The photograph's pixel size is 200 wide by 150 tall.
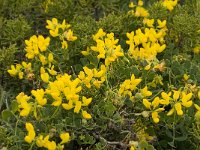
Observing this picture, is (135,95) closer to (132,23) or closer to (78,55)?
(78,55)

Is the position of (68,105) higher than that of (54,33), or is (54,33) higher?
(54,33)

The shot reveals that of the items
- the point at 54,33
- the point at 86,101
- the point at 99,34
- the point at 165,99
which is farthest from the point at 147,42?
the point at 86,101

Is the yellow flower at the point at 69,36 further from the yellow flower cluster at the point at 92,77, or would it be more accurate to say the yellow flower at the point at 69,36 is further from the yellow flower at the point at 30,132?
the yellow flower at the point at 30,132

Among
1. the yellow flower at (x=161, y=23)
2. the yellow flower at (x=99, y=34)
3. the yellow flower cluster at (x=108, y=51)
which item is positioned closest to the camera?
the yellow flower cluster at (x=108, y=51)

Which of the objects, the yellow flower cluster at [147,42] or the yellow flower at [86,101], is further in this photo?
the yellow flower cluster at [147,42]

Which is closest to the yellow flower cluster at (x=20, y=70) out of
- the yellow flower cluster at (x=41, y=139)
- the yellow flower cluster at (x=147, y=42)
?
the yellow flower cluster at (x=147, y=42)

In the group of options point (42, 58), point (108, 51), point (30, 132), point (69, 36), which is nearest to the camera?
point (30, 132)

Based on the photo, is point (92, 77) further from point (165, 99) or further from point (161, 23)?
point (161, 23)
